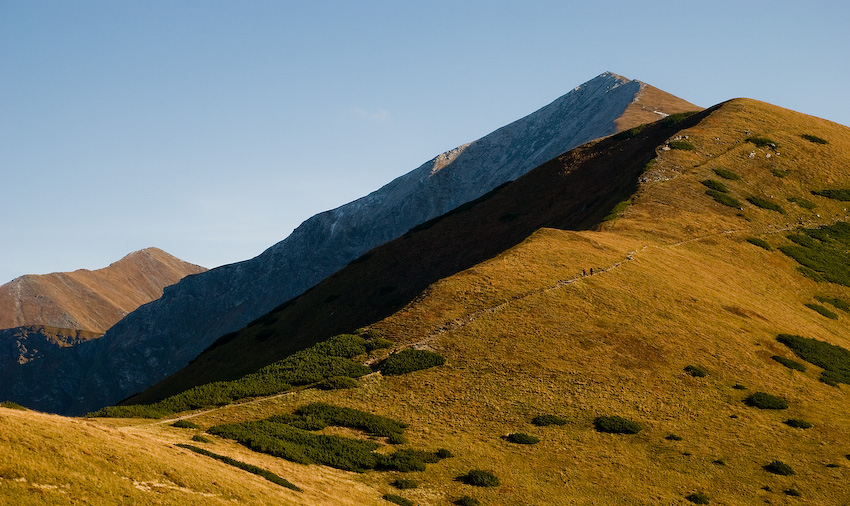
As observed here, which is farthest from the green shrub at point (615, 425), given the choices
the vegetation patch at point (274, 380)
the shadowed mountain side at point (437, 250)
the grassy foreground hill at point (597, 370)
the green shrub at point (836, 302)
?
the green shrub at point (836, 302)

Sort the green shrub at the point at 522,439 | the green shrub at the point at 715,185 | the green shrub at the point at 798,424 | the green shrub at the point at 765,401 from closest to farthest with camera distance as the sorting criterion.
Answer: the green shrub at the point at 522,439 < the green shrub at the point at 798,424 < the green shrub at the point at 765,401 < the green shrub at the point at 715,185

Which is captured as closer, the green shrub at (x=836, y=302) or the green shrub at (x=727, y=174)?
the green shrub at (x=836, y=302)

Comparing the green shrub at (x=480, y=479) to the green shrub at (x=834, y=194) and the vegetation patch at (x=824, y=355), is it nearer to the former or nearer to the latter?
the vegetation patch at (x=824, y=355)

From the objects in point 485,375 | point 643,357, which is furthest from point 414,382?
point 643,357

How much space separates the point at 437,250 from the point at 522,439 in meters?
51.0

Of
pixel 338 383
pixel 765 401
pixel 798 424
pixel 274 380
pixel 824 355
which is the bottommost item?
pixel 798 424

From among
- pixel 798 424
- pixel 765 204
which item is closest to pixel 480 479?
pixel 798 424

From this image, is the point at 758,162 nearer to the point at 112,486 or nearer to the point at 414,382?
the point at 414,382

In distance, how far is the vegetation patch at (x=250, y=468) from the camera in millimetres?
28859

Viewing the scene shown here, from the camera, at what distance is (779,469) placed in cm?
3684

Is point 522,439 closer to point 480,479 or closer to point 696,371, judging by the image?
point 480,479

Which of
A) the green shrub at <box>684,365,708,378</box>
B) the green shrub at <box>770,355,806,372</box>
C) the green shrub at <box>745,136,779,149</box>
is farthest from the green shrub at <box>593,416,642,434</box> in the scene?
the green shrub at <box>745,136,779,149</box>

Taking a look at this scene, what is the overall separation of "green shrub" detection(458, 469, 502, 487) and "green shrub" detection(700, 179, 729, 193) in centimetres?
6224

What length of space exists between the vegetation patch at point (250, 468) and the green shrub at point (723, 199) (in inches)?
2681
